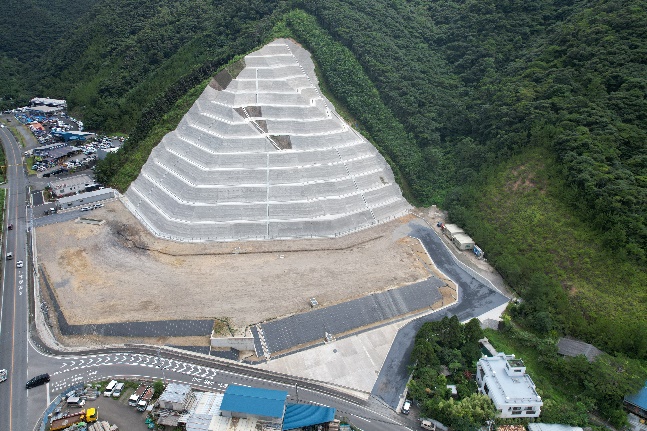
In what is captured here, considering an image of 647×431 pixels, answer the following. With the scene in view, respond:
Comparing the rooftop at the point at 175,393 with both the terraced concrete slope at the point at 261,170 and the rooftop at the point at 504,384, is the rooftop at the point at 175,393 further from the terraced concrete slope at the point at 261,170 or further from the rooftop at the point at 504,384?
the rooftop at the point at 504,384

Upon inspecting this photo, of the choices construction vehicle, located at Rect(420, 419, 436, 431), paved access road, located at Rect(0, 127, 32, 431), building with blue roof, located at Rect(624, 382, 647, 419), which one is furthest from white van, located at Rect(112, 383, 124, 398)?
building with blue roof, located at Rect(624, 382, 647, 419)

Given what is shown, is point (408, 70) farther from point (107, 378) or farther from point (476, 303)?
point (107, 378)

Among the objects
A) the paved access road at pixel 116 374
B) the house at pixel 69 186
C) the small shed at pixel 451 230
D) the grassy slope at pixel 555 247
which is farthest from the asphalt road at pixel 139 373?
the house at pixel 69 186

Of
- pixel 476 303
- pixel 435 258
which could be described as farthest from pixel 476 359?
pixel 435 258

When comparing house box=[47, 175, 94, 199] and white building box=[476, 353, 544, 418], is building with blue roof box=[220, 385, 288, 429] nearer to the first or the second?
white building box=[476, 353, 544, 418]

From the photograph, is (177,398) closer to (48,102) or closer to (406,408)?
(406,408)

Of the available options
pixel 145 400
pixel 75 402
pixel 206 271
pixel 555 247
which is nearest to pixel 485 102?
pixel 555 247
